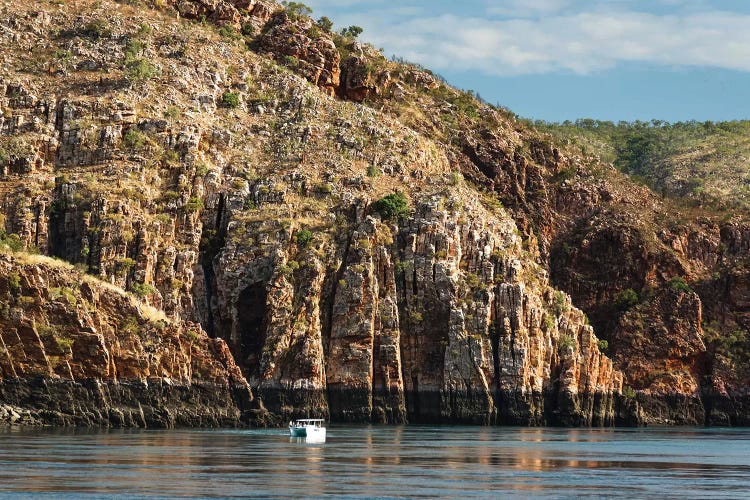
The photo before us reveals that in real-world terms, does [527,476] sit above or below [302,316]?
below

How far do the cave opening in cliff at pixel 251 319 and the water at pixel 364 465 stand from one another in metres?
22.6

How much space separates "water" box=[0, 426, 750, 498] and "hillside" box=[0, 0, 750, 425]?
2075 centimetres

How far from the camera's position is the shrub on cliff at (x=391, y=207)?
177625 millimetres

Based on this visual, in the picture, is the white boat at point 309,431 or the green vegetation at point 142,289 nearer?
the white boat at point 309,431

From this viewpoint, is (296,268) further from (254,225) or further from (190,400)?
(190,400)

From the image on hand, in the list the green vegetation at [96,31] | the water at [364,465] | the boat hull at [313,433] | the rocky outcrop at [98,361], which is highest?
the green vegetation at [96,31]

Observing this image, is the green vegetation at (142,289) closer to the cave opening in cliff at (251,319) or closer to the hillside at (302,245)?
the hillside at (302,245)

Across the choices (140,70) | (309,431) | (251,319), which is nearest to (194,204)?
(251,319)

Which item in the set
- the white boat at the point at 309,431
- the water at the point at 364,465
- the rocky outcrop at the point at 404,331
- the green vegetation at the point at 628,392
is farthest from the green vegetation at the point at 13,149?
the green vegetation at the point at 628,392

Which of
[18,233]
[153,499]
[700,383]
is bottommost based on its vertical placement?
[153,499]

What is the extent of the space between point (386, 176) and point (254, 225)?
20.8m

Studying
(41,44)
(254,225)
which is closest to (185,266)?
(254,225)

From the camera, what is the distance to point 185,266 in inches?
6644

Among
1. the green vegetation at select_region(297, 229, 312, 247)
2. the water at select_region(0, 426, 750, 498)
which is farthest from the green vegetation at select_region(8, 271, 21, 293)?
the green vegetation at select_region(297, 229, 312, 247)
